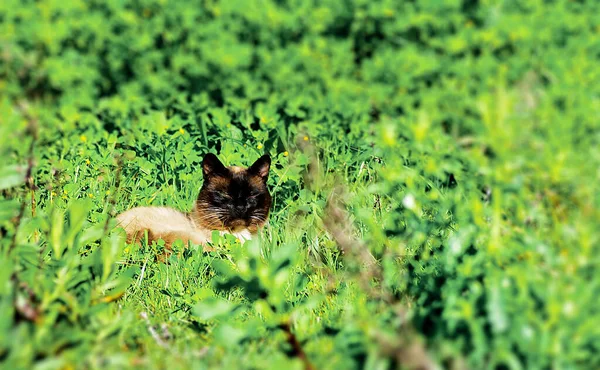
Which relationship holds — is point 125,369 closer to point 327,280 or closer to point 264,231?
point 327,280

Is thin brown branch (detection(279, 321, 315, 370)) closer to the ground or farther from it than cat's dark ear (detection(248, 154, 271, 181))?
farther from it

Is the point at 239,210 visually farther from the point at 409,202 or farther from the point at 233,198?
the point at 409,202

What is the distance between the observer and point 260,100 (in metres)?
6.98

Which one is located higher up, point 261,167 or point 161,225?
point 261,167

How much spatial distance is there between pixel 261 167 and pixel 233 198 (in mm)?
234

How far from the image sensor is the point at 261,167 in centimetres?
454

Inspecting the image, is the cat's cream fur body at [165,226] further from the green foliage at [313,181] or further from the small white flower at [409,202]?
the small white flower at [409,202]

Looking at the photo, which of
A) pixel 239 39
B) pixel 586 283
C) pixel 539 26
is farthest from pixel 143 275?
pixel 539 26

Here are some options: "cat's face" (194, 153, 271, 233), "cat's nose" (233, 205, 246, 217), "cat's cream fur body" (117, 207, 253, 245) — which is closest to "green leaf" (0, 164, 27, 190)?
"cat's cream fur body" (117, 207, 253, 245)

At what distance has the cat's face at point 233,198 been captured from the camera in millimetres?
4543

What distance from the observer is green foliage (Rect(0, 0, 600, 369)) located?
213 centimetres

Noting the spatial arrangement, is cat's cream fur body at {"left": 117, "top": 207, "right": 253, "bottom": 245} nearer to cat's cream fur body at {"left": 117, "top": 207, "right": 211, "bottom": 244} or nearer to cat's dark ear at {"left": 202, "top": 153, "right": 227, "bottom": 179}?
cat's cream fur body at {"left": 117, "top": 207, "right": 211, "bottom": 244}

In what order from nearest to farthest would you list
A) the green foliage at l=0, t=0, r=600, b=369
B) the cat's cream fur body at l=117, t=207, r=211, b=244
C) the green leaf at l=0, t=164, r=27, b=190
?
the green foliage at l=0, t=0, r=600, b=369, the green leaf at l=0, t=164, r=27, b=190, the cat's cream fur body at l=117, t=207, r=211, b=244

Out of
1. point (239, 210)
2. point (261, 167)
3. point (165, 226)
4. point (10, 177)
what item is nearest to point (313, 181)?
point (261, 167)
